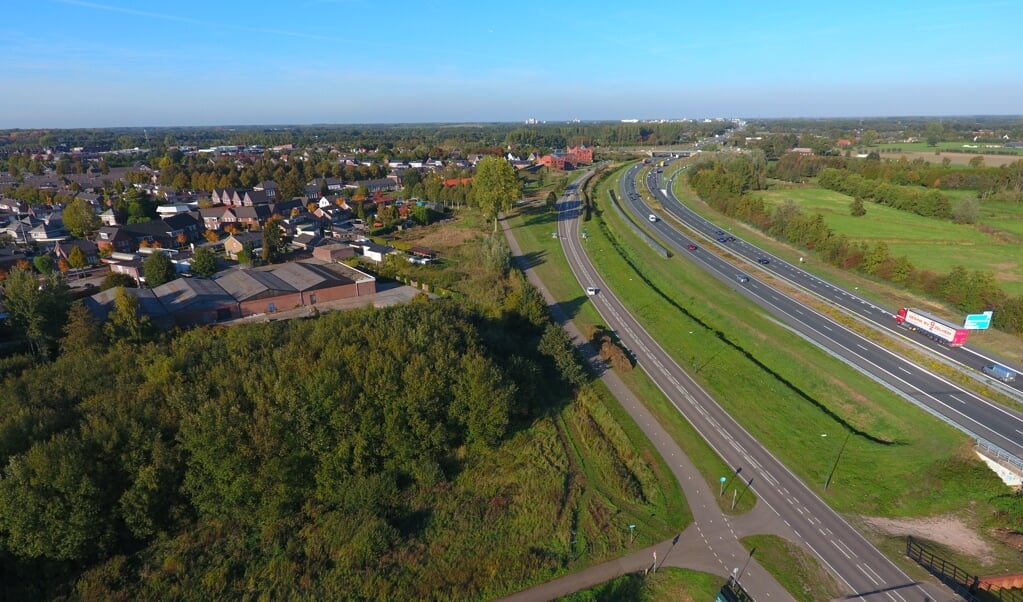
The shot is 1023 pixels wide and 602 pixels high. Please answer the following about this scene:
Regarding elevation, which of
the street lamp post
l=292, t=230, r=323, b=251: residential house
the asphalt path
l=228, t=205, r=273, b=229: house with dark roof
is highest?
l=228, t=205, r=273, b=229: house with dark roof

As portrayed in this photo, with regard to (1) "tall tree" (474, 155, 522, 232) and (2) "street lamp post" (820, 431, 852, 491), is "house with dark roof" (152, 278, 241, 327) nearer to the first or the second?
(1) "tall tree" (474, 155, 522, 232)

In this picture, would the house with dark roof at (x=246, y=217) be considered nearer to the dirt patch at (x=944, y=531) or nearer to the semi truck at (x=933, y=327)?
the semi truck at (x=933, y=327)

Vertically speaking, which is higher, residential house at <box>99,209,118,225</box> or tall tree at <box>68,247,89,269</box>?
residential house at <box>99,209,118,225</box>

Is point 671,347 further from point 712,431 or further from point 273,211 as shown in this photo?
point 273,211

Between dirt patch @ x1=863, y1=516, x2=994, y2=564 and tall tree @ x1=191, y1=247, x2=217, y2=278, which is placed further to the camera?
tall tree @ x1=191, y1=247, x2=217, y2=278

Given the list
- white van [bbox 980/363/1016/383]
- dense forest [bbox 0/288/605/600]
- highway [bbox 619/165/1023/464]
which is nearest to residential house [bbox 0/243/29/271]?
dense forest [bbox 0/288/605/600]

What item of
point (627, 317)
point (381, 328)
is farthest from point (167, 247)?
point (627, 317)
